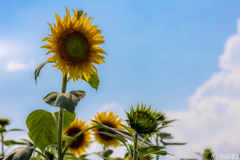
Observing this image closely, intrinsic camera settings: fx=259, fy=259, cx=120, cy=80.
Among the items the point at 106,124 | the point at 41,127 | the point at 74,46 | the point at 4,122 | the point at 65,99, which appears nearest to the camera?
the point at 65,99

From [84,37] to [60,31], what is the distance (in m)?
0.22

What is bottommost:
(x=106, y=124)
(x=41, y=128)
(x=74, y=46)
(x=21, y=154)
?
(x=21, y=154)

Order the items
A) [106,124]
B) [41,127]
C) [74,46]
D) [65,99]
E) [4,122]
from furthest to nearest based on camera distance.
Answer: [4,122], [106,124], [74,46], [41,127], [65,99]

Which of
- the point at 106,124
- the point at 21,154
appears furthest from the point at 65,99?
the point at 106,124

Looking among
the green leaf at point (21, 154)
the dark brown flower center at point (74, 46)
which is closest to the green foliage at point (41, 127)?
the green leaf at point (21, 154)

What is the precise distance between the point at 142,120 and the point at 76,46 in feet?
2.95

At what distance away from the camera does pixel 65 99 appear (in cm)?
157

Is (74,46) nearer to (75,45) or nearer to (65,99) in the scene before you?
(75,45)

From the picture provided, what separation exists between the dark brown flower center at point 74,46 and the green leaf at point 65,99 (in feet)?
1.49

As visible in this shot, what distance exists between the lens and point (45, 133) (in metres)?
2.00

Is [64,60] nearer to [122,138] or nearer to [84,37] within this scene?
[84,37]

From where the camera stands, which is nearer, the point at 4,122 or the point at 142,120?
the point at 142,120

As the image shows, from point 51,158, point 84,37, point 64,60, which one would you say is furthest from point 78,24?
point 51,158

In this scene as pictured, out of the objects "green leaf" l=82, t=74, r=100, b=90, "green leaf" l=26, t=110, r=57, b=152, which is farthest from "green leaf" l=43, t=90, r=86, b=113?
"green leaf" l=82, t=74, r=100, b=90
